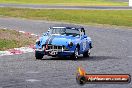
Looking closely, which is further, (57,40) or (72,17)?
(72,17)

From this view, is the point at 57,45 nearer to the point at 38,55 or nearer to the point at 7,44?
the point at 38,55

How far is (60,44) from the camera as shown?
63.1ft

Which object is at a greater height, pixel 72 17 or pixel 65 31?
pixel 65 31

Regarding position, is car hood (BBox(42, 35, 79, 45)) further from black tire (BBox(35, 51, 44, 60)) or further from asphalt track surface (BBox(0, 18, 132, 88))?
asphalt track surface (BBox(0, 18, 132, 88))

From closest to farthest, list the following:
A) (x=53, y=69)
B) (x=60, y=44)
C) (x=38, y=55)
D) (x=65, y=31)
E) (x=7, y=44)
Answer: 1. (x=53, y=69)
2. (x=60, y=44)
3. (x=38, y=55)
4. (x=65, y=31)
5. (x=7, y=44)

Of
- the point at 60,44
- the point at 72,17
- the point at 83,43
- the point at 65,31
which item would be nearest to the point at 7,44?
the point at 65,31

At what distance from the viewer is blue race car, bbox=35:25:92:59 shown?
63.2ft

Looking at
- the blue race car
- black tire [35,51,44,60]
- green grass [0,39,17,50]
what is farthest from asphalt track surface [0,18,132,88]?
green grass [0,39,17,50]

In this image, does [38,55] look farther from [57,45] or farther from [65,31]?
[65,31]

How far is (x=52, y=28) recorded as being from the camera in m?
20.6

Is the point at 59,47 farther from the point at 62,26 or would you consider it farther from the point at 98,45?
the point at 98,45

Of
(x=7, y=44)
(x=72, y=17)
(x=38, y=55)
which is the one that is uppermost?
(x=38, y=55)

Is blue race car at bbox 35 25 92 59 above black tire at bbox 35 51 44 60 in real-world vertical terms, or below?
above

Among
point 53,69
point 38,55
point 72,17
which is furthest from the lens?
point 72,17
